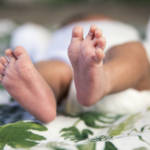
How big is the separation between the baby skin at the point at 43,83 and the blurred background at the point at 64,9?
5.03ft

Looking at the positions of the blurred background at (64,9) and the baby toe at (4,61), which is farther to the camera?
the blurred background at (64,9)

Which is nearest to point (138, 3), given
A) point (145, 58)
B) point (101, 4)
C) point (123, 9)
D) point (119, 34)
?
point (123, 9)

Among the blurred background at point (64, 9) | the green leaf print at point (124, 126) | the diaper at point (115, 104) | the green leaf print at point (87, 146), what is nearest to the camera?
the green leaf print at point (87, 146)

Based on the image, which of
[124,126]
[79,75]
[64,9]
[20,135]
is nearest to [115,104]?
[124,126]

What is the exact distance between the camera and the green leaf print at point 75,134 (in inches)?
21.3

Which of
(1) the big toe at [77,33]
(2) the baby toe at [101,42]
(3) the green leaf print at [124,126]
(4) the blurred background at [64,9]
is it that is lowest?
(3) the green leaf print at [124,126]

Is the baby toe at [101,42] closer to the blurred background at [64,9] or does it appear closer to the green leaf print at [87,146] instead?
the green leaf print at [87,146]

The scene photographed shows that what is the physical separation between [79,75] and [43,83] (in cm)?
11

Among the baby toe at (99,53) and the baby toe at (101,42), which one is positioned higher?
the baby toe at (101,42)

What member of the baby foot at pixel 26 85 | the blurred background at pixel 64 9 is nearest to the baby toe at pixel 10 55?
the baby foot at pixel 26 85

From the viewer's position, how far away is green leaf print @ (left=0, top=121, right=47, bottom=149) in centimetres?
48

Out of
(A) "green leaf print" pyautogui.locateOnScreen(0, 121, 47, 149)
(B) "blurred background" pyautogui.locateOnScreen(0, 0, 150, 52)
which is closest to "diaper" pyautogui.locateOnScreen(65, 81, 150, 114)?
(A) "green leaf print" pyautogui.locateOnScreen(0, 121, 47, 149)

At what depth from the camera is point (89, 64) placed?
1.58 ft

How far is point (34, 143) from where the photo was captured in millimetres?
484
